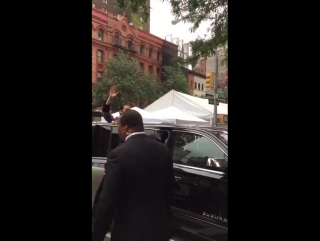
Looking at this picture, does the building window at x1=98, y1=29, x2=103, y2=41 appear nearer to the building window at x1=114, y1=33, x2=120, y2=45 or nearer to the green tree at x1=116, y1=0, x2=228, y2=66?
the building window at x1=114, y1=33, x2=120, y2=45

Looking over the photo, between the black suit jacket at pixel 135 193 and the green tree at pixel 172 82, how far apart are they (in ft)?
1.48

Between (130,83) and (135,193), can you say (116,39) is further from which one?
(135,193)

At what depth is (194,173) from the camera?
2758 mm

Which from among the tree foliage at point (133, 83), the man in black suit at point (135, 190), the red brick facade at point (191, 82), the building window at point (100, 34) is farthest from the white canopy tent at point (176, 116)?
the building window at point (100, 34)

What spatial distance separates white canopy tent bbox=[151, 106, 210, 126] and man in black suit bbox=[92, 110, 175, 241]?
745mm

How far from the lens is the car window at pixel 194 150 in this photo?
107 inches
